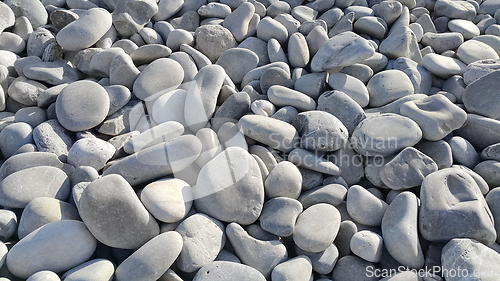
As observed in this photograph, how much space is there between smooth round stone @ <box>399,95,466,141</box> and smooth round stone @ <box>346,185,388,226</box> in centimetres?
55

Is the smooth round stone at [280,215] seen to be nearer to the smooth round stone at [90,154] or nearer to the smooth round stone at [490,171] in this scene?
the smooth round stone at [90,154]

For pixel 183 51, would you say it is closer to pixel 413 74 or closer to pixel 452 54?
pixel 413 74

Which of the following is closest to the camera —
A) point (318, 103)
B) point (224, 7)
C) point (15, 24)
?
point (318, 103)

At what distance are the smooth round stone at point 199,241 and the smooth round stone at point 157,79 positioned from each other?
102cm

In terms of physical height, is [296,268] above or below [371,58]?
below

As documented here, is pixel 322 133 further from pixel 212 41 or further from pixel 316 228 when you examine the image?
pixel 212 41

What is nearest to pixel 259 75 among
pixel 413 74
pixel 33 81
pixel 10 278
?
pixel 413 74

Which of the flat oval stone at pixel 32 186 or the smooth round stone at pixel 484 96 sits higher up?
the smooth round stone at pixel 484 96

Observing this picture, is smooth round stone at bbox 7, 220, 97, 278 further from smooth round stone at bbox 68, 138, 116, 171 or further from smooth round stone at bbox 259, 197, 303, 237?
smooth round stone at bbox 259, 197, 303, 237

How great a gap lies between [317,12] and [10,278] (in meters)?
2.98

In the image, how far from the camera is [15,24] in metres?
2.86

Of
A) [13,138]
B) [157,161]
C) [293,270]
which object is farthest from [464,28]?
[13,138]

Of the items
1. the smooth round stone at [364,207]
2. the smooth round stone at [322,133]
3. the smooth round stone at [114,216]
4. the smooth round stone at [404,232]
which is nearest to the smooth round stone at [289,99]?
the smooth round stone at [322,133]

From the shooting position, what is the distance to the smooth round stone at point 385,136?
2.00 meters
